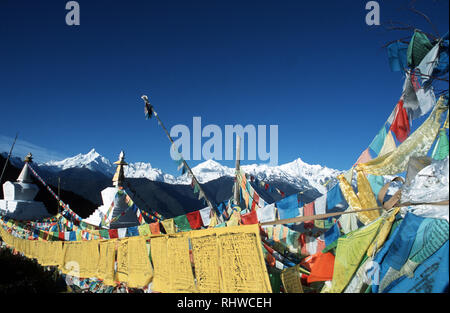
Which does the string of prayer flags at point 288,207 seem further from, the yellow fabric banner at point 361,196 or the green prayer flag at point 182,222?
the green prayer flag at point 182,222

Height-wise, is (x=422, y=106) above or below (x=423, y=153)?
above

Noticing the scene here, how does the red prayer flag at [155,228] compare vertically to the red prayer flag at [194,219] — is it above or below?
below

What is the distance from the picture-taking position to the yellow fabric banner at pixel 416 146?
2895 millimetres

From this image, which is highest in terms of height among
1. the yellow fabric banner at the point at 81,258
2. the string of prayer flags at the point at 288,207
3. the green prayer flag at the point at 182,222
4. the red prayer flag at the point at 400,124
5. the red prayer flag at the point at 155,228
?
the red prayer flag at the point at 400,124

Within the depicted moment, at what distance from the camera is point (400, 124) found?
3744 millimetres

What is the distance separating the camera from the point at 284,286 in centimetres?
314

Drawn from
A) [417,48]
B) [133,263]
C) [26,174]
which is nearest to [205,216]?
[133,263]

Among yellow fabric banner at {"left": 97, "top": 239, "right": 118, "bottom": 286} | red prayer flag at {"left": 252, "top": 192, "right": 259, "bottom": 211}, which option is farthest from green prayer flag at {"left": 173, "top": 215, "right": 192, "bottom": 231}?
red prayer flag at {"left": 252, "top": 192, "right": 259, "bottom": 211}

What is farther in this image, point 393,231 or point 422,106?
point 422,106

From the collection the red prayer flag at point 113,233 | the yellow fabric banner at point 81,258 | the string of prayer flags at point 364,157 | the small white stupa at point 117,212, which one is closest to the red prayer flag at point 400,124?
the string of prayer flags at point 364,157

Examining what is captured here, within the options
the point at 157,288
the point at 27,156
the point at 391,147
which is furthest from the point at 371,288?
the point at 27,156

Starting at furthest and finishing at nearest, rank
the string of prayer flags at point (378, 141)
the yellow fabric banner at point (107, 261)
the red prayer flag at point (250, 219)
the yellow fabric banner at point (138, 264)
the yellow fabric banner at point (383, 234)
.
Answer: the yellow fabric banner at point (107, 261) < the red prayer flag at point (250, 219) < the yellow fabric banner at point (138, 264) < the string of prayer flags at point (378, 141) < the yellow fabric banner at point (383, 234)
